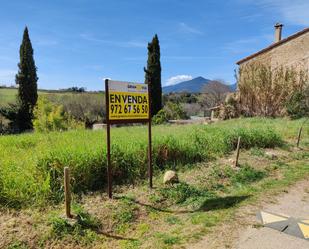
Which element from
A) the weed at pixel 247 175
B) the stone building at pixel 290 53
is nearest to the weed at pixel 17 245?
the weed at pixel 247 175

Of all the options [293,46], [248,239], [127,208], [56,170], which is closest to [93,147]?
[56,170]

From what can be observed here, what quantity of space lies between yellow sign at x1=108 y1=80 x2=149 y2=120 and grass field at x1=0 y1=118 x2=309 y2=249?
0.95 metres

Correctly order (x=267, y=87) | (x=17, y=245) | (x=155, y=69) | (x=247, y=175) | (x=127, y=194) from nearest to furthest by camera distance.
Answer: (x=17, y=245) → (x=127, y=194) → (x=247, y=175) → (x=267, y=87) → (x=155, y=69)

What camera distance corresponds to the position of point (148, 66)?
85.6 ft

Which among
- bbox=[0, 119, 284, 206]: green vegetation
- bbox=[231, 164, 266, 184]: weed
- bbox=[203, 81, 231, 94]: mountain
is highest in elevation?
bbox=[203, 81, 231, 94]: mountain

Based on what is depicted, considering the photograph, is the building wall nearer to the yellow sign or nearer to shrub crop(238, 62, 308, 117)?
shrub crop(238, 62, 308, 117)

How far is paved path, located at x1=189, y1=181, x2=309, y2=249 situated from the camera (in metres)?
3.47

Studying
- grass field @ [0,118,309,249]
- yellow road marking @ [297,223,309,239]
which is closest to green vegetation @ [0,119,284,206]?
grass field @ [0,118,309,249]

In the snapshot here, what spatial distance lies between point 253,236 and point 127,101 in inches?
111

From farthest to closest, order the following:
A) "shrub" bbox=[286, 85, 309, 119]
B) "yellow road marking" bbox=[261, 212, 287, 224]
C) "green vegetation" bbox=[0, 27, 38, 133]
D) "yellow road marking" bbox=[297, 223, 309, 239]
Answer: "green vegetation" bbox=[0, 27, 38, 133], "shrub" bbox=[286, 85, 309, 119], "yellow road marking" bbox=[261, 212, 287, 224], "yellow road marking" bbox=[297, 223, 309, 239]

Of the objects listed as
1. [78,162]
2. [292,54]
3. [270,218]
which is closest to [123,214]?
[78,162]

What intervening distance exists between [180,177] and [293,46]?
62.3 feet

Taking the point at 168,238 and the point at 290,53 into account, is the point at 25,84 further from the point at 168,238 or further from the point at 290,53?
the point at 168,238

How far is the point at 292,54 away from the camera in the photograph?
2094 centimetres
